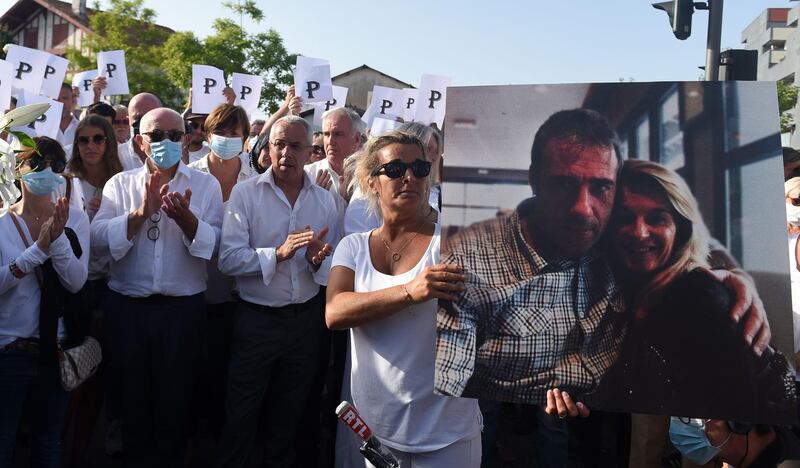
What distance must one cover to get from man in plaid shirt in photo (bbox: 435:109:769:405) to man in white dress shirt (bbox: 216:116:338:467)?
1.73 metres

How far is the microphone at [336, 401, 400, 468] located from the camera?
2.32 m

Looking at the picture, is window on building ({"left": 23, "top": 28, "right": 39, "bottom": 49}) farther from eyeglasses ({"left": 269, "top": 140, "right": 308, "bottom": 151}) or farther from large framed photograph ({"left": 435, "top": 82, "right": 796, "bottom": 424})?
large framed photograph ({"left": 435, "top": 82, "right": 796, "bottom": 424})

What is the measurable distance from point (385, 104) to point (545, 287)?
6473mm

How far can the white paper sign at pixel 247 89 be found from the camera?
27.4 ft

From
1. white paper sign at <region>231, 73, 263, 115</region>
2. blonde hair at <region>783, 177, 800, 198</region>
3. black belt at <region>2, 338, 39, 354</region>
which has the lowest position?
black belt at <region>2, 338, 39, 354</region>

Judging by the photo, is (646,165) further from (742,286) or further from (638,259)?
(742,286)

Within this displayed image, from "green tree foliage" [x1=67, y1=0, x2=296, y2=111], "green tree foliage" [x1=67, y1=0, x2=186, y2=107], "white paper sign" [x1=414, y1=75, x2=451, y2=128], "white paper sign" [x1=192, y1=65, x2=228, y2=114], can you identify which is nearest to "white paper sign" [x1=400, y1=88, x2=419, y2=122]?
"white paper sign" [x1=414, y1=75, x2=451, y2=128]

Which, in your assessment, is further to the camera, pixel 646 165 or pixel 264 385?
pixel 264 385

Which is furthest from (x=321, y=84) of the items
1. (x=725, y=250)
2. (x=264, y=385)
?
(x=725, y=250)

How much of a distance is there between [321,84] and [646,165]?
5.81 meters

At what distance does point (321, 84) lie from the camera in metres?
7.77

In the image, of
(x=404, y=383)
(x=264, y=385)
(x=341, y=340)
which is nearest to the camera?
(x=404, y=383)

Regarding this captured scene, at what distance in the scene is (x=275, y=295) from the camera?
4168 millimetres

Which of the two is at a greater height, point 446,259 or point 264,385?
point 446,259
